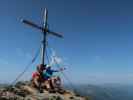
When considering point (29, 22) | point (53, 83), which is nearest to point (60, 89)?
point (53, 83)

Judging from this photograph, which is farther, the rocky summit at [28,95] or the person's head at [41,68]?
the person's head at [41,68]

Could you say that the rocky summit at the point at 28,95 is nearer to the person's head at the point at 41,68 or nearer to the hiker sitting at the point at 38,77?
the hiker sitting at the point at 38,77

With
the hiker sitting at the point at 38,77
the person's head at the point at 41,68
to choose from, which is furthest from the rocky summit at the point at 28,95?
the person's head at the point at 41,68

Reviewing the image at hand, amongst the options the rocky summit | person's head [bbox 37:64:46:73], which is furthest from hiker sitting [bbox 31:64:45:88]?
the rocky summit

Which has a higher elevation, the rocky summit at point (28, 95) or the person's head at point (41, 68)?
the person's head at point (41, 68)

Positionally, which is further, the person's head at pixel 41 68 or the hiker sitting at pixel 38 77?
the person's head at pixel 41 68

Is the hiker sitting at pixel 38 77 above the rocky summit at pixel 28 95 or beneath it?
above

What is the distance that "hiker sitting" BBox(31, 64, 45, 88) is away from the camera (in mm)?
19777

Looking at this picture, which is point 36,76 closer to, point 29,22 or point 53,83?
point 53,83

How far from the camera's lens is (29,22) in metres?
19.3

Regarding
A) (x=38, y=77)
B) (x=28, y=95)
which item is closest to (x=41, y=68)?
(x=38, y=77)

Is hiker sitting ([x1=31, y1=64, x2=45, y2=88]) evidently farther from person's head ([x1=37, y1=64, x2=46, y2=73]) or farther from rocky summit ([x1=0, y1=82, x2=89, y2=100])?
rocky summit ([x1=0, y1=82, x2=89, y2=100])

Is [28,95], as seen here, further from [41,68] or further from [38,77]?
[41,68]

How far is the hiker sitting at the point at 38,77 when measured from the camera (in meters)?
19.8
